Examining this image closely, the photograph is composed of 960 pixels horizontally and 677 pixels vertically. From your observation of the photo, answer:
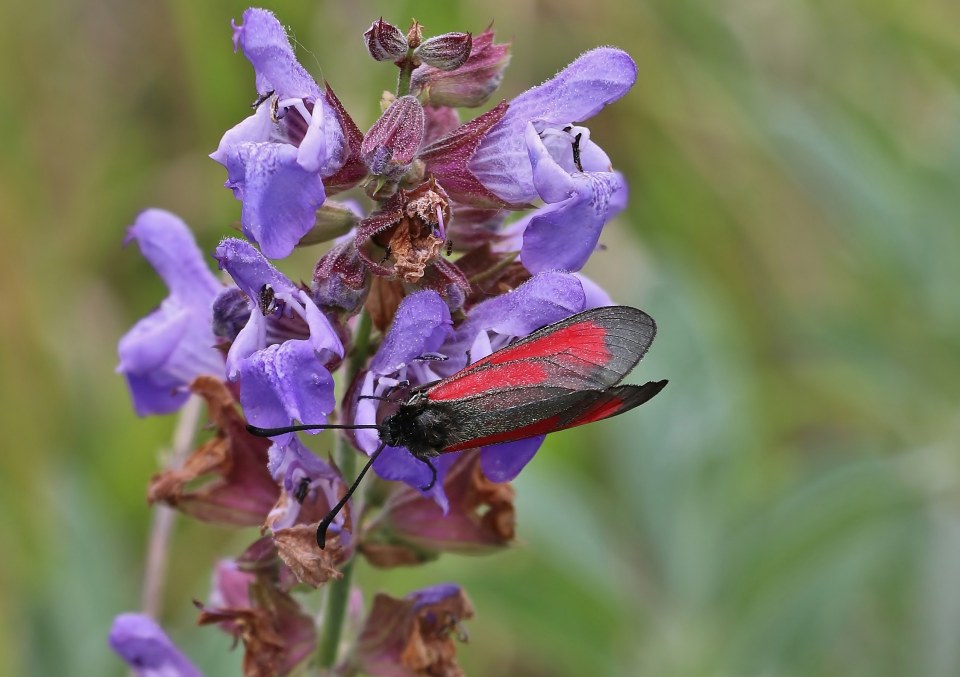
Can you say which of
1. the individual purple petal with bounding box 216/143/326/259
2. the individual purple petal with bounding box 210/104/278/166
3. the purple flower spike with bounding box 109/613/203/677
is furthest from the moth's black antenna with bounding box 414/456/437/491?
the purple flower spike with bounding box 109/613/203/677

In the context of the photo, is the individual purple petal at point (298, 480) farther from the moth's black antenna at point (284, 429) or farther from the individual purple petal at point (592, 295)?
the individual purple petal at point (592, 295)

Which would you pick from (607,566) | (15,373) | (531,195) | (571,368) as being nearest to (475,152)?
(531,195)

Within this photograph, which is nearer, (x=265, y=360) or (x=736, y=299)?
(x=265, y=360)

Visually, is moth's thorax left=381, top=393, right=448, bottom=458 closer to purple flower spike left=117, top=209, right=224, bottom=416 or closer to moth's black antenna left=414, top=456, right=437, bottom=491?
moth's black antenna left=414, top=456, right=437, bottom=491

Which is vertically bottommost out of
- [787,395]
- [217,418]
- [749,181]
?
[787,395]

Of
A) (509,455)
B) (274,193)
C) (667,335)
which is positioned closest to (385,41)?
(274,193)

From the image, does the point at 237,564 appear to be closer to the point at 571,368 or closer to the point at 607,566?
the point at 571,368

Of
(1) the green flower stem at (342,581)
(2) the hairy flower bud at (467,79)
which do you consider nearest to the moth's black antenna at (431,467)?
(1) the green flower stem at (342,581)

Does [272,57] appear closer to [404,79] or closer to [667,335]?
[404,79]
